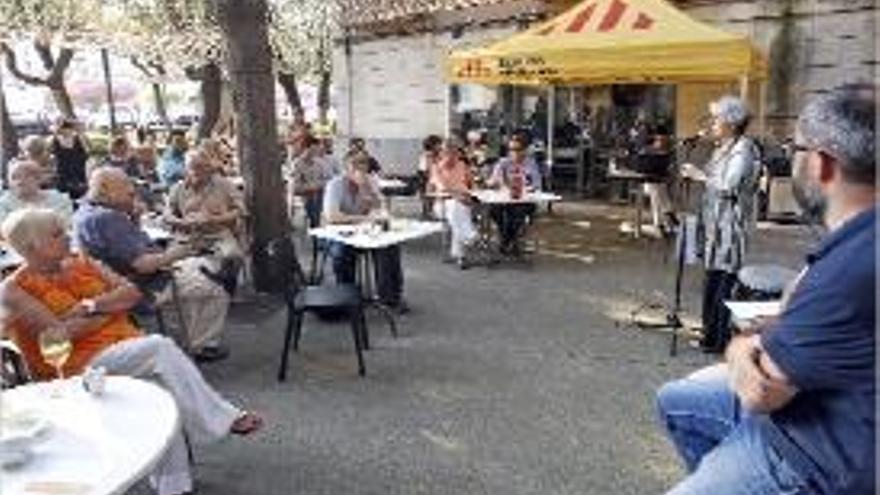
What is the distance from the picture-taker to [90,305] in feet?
16.8

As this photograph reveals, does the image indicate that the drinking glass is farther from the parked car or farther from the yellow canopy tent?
the parked car

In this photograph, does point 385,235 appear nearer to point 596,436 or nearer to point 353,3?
point 596,436

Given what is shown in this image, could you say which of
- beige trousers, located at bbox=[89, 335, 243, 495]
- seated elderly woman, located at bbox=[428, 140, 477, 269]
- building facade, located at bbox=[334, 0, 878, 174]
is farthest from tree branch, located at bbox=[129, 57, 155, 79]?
beige trousers, located at bbox=[89, 335, 243, 495]

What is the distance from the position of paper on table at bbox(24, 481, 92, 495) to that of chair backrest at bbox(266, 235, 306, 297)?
15.7ft

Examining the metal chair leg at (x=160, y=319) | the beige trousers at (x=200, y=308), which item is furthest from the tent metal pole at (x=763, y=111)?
the metal chair leg at (x=160, y=319)

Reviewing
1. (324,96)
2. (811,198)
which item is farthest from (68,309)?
(324,96)

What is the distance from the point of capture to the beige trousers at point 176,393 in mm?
4750

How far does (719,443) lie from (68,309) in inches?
121

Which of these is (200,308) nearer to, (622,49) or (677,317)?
(677,317)

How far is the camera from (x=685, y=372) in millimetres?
7094

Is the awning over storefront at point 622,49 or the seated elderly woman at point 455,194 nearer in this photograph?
the awning over storefront at point 622,49

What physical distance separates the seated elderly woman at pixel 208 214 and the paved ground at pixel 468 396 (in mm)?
478

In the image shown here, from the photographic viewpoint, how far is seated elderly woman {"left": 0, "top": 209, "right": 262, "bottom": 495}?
15.8ft

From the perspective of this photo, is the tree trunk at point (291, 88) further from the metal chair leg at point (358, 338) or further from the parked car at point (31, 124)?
the metal chair leg at point (358, 338)
